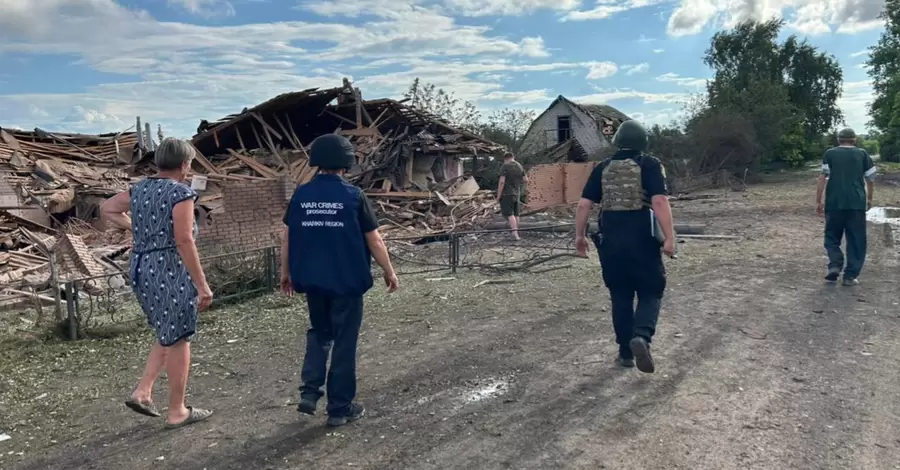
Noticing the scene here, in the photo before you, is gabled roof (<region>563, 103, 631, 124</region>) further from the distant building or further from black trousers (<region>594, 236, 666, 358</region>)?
black trousers (<region>594, 236, 666, 358</region>)

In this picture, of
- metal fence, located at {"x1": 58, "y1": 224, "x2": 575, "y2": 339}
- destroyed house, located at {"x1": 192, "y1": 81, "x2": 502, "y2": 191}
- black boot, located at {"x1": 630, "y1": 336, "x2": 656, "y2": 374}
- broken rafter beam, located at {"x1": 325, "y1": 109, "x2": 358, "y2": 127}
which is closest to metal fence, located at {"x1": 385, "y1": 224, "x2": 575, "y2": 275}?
metal fence, located at {"x1": 58, "y1": 224, "x2": 575, "y2": 339}

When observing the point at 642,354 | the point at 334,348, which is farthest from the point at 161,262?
the point at 642,354

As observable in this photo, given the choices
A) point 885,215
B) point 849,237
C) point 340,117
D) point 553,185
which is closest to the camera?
point 849,237

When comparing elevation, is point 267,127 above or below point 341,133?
above

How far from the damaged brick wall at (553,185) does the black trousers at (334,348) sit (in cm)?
1690

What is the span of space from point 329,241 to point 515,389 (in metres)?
1.71

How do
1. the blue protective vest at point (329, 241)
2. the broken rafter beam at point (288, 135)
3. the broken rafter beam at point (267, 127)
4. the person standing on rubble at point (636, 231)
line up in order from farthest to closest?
the broken rafter beam at point (288, 135) < the broken rafter beam at point (267, 127) < the person standing on rubble at point (636, 231) < the blue protective vest at point (329, 241)

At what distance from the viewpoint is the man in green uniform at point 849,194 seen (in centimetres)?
769

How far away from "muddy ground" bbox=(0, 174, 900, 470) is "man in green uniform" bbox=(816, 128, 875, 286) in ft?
1.36

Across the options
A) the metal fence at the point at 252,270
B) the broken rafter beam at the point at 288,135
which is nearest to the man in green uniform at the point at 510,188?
the metal fence at the point at 252,270

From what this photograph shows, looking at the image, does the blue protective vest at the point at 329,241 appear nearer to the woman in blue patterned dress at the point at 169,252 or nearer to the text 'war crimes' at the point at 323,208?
the text 'war crimes' at the point at 323,208

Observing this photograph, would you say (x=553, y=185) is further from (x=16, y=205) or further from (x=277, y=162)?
(x=16, y=205)

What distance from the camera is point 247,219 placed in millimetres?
12688

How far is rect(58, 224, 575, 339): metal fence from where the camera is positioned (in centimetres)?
682
